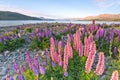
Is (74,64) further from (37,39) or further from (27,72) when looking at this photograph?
(37,39)

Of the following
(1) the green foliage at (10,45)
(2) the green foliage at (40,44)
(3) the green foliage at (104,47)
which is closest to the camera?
(3) the green foliage at (104,47)

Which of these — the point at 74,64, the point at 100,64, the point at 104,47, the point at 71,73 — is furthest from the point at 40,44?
the point at 100,64

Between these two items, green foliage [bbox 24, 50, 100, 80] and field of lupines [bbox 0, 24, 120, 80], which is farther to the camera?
green foliage [bbox 24, 50, 100, 80]

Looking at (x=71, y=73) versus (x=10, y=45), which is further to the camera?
(x=10, y=45)

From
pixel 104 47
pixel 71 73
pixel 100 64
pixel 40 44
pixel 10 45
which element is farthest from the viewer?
pixel 10 45

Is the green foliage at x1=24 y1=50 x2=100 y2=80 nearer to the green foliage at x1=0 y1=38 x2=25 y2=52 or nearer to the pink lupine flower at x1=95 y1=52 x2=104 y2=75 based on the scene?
the pink lupine flower at x1=95 y1=52 x2=104 y2=75

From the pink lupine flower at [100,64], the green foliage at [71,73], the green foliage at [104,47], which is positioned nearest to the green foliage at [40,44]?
the green foliage at [104,47]

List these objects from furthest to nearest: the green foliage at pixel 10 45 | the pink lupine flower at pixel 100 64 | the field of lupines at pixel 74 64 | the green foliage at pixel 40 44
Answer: the green foliage at pixel 10 45 → the green foliage at pixel 40 44 → the field of lupines at pixel 74 64 → the pink lupine flower at pixel 100 64

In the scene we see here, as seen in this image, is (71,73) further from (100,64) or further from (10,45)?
(10,45)

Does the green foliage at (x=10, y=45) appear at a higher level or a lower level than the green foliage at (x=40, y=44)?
lower

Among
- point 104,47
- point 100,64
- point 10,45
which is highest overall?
point 100,64

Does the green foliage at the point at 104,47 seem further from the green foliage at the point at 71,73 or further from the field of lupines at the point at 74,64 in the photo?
the green foliage at the point at 71,73

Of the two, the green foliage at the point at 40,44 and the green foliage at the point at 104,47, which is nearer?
the green foliage at the point at 104,47

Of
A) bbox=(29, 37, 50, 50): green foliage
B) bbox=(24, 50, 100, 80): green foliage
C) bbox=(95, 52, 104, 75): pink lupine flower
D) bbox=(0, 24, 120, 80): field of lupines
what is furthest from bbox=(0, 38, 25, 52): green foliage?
bbox=(95, 52, 104, 75): pink lupine flower
